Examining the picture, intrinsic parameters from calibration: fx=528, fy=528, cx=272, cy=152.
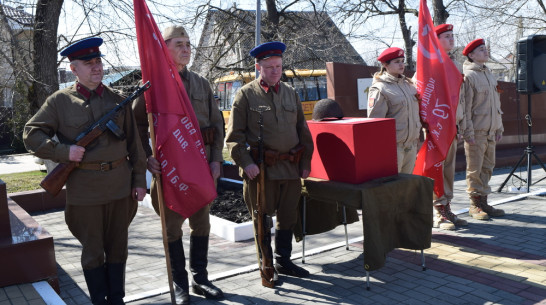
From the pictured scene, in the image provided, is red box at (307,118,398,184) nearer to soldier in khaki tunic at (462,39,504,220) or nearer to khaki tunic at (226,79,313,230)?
khaki tunic at (226,79,313,230)

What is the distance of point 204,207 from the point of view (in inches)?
165

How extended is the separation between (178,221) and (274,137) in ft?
3.36

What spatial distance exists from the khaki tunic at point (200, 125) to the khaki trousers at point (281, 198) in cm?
45

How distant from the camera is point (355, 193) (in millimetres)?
4133

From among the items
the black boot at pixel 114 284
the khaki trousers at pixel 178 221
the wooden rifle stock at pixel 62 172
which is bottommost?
the black boot at pixel 114 284

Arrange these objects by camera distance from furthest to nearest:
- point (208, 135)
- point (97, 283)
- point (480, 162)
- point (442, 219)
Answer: point (480, 162), point (442, 219), point (208, 135), point (97, 283)

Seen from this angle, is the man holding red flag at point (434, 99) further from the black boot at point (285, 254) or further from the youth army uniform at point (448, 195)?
the black boot at point (285, 254)

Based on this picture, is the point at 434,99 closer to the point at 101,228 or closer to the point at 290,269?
the point at 290,269

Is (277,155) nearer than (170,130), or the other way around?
(170,130)

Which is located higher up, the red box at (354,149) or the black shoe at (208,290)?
the red box at (354,149)

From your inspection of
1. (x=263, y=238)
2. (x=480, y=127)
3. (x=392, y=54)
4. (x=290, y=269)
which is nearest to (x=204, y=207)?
(x=263, y=238)

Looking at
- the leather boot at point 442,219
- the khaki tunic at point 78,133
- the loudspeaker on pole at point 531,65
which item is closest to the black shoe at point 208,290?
the khaki tunic at point 78,133

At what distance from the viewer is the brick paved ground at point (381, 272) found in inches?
161

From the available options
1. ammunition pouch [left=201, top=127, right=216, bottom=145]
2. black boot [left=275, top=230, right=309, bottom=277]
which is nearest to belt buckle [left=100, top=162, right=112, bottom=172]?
ammunition pouch [left=201, top=127, right=216, bottom=145]
